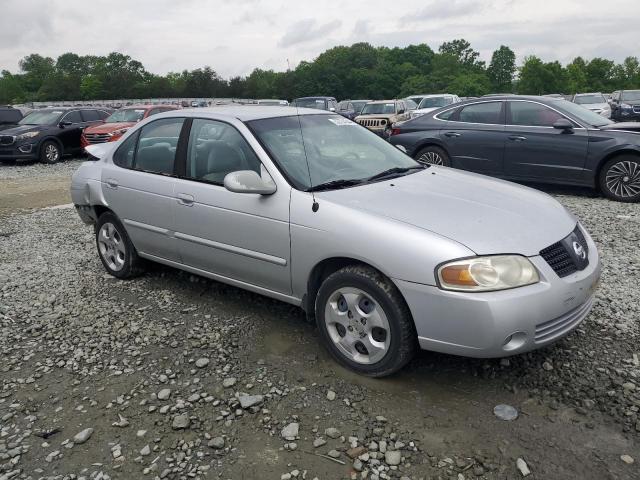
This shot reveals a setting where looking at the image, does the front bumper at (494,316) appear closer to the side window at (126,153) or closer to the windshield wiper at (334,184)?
the windshield wiper at (334,184)

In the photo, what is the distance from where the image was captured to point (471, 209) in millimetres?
3320

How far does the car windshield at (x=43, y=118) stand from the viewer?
16.5 meters

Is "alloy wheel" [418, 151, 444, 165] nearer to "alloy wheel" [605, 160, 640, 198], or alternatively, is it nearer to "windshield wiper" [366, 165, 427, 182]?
"alloy wheel" [605, 160, 640, 198]

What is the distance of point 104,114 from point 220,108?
50.1 feet

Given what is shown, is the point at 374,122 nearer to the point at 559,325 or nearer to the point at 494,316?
the point at 559,325

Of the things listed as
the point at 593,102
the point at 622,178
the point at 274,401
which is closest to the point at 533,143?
the point at 622,178

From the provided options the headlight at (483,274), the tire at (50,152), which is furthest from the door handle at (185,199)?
the tire at (50,152)

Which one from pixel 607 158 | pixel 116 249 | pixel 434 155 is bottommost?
pixel 116 249

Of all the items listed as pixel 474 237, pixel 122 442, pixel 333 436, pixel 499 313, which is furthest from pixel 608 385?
pixel 122 442

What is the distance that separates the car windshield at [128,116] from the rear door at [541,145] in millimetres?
11420

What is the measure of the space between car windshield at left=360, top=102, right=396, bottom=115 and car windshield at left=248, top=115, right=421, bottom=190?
1635 centimetres

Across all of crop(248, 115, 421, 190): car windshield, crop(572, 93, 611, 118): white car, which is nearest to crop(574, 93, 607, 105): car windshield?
crop(572, 93, 611, 118): white car

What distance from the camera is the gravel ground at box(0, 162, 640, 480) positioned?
8.60ft

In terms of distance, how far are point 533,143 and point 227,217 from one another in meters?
6.16
